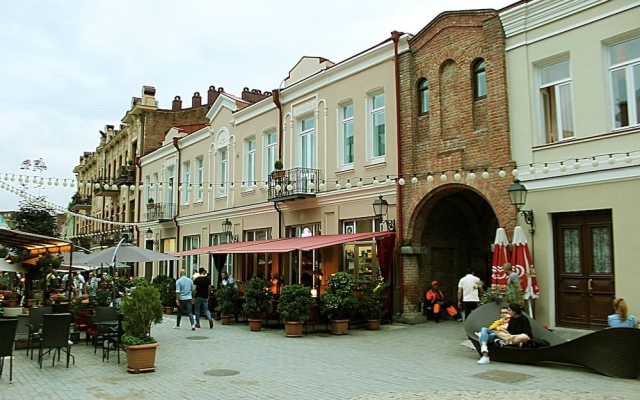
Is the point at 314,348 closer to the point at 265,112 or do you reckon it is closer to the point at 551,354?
the point at 551,354

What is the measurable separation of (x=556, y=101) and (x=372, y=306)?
6851 mm

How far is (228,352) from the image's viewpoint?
12.3m

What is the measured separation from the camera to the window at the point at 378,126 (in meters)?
18.0

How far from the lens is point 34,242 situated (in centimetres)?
1608

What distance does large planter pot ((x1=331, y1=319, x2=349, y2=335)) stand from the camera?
15.0m

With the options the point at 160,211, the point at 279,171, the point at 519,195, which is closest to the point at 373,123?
the point at 279,171

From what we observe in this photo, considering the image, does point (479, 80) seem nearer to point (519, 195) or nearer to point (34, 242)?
point (519, 195)

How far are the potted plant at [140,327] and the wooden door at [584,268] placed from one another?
8592mm

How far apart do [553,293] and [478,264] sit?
17.6ft

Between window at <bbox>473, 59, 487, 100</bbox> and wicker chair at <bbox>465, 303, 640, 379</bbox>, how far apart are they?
6.84 meters

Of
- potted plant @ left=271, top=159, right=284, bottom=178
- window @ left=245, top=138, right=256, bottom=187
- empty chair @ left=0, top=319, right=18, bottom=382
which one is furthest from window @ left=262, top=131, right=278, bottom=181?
empty chair @ left=0, top=319, right=18, bottom=382

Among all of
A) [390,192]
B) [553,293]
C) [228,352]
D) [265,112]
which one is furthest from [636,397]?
[265,112]

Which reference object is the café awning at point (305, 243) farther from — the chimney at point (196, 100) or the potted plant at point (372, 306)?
the chimney at point (196, 100)

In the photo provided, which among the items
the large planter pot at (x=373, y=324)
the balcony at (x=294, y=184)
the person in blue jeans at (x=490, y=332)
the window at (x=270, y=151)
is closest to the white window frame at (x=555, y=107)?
the person in blue jeans at (x=490, y=332)
